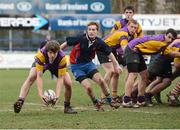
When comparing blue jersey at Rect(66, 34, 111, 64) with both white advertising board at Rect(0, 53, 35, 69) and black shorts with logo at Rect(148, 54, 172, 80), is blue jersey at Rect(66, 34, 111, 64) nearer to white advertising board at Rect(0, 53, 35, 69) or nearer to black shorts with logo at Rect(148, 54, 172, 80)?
black shorts with logo at Rect(148, 54, 172, 80)

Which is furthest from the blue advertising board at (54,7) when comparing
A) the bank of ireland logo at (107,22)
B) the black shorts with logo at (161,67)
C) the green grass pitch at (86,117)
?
the black shorts with logo at (161,67)

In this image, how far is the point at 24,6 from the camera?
3322cm

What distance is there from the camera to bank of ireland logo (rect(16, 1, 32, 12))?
33156mm

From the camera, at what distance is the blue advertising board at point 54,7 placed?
33219mm

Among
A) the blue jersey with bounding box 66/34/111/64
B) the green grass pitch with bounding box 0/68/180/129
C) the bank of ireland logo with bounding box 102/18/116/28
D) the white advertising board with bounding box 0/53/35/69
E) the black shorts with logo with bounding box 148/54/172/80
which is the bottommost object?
the white advertising board with bounding box 0/53/35/69

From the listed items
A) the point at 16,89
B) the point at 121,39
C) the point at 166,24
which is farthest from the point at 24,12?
the point at 121,39

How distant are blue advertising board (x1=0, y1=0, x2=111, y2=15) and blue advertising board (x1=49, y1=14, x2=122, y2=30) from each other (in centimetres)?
71

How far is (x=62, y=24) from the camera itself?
33062 mm

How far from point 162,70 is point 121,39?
1109mm

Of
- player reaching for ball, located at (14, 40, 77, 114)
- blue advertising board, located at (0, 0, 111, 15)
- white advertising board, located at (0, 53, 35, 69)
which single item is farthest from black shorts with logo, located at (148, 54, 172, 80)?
blue advertising board, located at (0, 0, 111, 15)

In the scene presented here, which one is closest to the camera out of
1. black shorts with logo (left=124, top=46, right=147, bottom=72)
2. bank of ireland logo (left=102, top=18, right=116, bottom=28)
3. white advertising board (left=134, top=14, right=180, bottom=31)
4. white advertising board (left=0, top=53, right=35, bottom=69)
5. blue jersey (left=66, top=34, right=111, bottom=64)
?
blue jersey (left=66, top=34, right=111, bottom=64)

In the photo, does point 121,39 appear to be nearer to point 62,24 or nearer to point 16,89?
point 16,89

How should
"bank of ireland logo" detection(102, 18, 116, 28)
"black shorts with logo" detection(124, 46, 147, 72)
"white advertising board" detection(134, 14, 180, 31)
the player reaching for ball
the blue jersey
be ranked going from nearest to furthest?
the player reaching for ball
the blue jersey
"black shorts with logo" detection(124, 46, 147, 72)
"white advertising board" detection(134, 14, 180, 31)
"bank of ireland logo" detection(102, 18, 116, 28)

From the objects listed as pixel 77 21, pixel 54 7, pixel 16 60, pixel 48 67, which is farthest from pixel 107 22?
pixel 48 67
